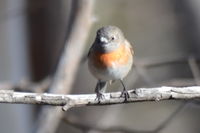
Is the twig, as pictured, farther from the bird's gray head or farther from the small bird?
the bird's gray head

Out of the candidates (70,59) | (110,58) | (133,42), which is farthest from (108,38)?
(133,42)

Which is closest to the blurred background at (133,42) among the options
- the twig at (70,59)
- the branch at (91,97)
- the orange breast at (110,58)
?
the twig at (70,59)

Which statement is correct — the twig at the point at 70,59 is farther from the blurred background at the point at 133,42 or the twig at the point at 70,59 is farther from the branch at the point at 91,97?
the branch at the point at 91,97

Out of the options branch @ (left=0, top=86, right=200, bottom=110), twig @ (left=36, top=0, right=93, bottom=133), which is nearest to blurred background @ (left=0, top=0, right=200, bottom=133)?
twig @ (left=36, top=0, right=93, bottom=133)

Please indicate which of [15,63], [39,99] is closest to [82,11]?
[39,99]

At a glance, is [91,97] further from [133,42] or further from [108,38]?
[133,42]

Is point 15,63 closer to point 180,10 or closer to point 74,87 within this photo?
point 74,87
